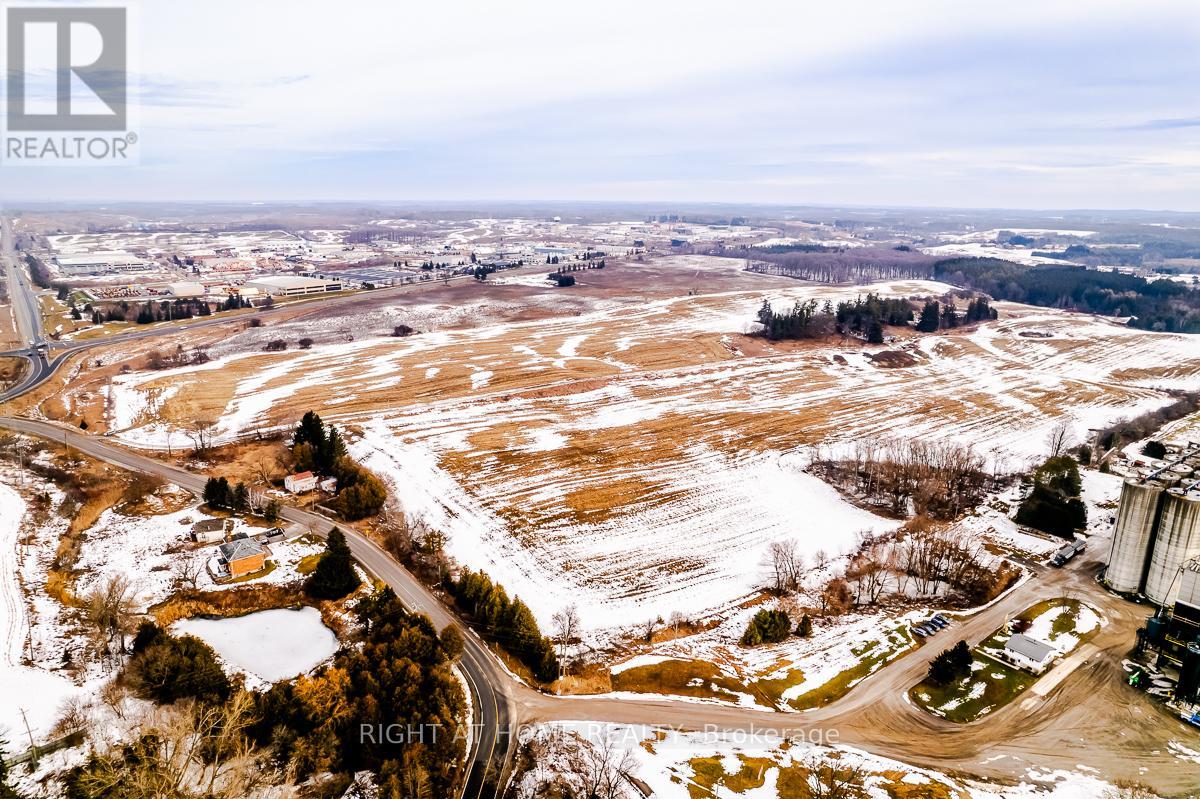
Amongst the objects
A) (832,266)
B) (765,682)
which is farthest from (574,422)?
(832,266)

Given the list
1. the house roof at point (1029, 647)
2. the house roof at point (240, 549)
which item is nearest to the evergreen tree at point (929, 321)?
the house roof at point (1029, 647)

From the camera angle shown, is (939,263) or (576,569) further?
(939,263)

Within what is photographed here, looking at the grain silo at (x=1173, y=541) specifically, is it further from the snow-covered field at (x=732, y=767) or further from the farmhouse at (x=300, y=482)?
the farmhouse at (x=300, y=482)

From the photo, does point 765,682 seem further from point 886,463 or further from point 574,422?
point 574,422

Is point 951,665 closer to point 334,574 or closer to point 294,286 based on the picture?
point 334,574

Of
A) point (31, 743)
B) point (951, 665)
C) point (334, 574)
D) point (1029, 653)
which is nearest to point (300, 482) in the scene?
point (334, 574)

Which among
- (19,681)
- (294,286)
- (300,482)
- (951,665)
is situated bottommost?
(19,681)
